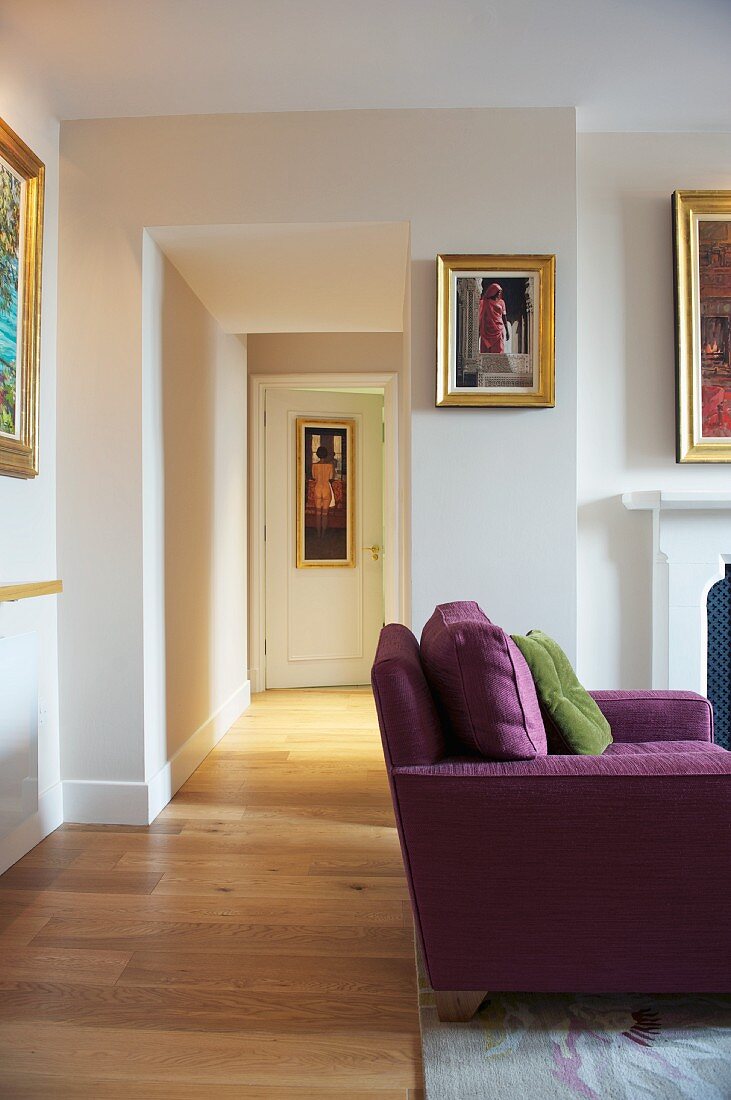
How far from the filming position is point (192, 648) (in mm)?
3799

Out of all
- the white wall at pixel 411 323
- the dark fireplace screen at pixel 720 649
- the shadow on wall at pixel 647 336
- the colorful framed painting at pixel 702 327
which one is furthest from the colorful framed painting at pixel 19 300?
the dark fireplace screen at pixel 720 649

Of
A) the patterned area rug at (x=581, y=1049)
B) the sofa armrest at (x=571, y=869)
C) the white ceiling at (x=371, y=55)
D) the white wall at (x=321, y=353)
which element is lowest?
the patterned area rug at (x=581, y=1049)

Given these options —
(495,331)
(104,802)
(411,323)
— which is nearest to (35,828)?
(104,802)

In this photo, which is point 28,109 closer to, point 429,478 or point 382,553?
point 429,478

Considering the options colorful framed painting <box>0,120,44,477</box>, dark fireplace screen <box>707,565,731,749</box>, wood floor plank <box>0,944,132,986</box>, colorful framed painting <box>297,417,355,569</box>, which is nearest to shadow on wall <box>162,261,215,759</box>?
colorful framed painting <box>0,120,44,477</box>

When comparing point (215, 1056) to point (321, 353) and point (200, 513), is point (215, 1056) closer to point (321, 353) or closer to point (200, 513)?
point (200, 513)

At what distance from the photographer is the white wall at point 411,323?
3.03 m

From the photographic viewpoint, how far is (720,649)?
3260mm

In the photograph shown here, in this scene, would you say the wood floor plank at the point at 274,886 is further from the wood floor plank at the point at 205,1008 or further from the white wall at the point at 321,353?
the white wall at the point at 321,353

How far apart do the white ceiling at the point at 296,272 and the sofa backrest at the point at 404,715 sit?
1.98 meters

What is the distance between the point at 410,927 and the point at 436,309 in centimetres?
210

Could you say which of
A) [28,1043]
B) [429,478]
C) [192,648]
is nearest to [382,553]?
[192,648]

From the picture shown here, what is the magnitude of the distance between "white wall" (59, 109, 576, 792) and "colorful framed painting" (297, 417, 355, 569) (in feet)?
9.42

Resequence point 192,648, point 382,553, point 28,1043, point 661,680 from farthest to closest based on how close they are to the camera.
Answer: point 382,553 → point 192,648 → point 661,680 → point 28,1043
